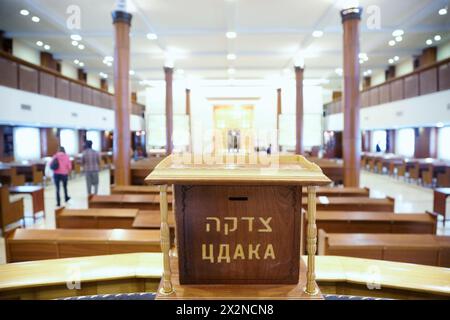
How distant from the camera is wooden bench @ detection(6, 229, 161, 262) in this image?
3355mm

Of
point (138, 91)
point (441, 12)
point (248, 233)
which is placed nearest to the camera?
point (248, 233)

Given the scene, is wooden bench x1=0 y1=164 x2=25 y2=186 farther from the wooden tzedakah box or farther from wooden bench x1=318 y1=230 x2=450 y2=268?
the wooden tzedakah box

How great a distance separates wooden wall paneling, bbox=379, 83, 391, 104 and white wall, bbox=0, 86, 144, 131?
47.4 ft

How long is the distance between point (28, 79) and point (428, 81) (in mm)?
14320

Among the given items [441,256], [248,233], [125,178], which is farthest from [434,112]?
[248,233]

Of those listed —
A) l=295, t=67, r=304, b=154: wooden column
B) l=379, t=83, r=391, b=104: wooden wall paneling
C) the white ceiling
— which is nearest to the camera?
the white ceiling

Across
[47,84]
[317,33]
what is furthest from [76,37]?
[317,33]

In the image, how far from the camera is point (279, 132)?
58.6ft

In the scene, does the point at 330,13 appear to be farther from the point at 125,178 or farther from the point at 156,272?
the point at 156,272

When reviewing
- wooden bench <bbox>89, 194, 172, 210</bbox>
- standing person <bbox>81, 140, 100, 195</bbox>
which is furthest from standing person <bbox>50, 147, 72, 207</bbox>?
wooden bench <bbox>89, 194, 172, 210</bbox>

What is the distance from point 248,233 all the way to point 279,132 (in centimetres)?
1672

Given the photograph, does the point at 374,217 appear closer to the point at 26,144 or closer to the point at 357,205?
the point at 357,205

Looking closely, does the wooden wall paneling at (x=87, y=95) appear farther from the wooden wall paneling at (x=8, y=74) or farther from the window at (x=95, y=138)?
the wooden wall paneling at (x=8, y=74)

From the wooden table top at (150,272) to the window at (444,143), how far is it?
38.4ft
